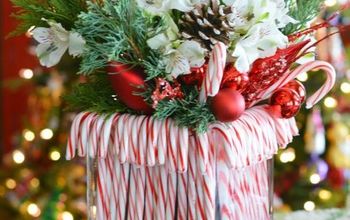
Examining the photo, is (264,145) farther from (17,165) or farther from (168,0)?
(17,165)

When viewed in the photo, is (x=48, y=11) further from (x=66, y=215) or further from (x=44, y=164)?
(x=44, y=164)

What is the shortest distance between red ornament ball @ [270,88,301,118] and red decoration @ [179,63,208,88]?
14cm

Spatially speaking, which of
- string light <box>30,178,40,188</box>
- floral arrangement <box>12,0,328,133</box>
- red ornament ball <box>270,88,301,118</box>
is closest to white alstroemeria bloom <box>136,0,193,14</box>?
floral arrangement <box>12,0,328,133</box>

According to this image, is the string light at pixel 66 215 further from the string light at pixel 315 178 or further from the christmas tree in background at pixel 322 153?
the string light at pixel 315 178

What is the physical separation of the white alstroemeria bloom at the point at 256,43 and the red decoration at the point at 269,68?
51 mm

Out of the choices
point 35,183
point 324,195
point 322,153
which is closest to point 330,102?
point 322,153

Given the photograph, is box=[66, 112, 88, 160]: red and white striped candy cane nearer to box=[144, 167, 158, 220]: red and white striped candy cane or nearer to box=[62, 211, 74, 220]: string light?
box=[144, 167, 158, 220]: red and white striped candy cane

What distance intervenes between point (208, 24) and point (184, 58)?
0.18 ft

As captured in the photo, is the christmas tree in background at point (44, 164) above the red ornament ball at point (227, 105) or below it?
below

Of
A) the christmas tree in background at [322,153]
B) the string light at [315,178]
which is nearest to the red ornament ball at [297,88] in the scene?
the christmas tree in background at [322,153]

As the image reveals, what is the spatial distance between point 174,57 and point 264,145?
191mm

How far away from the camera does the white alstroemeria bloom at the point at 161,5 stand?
825 mm

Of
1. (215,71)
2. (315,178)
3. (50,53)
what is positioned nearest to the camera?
(215,71)

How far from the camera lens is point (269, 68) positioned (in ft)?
3.03
